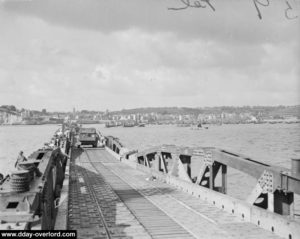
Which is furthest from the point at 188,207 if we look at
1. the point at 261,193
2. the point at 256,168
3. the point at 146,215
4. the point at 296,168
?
the point at 296,168

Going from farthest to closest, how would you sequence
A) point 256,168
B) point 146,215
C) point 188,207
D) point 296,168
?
point 188,207 → point 146,215 → point 256,168 → point 296,168

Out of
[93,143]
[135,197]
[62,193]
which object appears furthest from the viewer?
[93,143]

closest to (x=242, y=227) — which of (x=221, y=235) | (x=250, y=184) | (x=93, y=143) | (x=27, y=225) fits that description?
(x=221, y=235)

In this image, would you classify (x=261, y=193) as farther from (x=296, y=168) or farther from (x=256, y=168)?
(x=296, y=168)

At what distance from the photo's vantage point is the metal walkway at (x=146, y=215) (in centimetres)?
934

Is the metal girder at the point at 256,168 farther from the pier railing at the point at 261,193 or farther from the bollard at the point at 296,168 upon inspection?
the bollard at the point at 296,168

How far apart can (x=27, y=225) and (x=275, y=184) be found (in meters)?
6.26

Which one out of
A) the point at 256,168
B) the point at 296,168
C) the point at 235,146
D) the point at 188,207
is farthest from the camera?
the point at 235,146

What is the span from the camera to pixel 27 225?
546 centimetres

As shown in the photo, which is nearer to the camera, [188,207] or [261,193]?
[261,193]

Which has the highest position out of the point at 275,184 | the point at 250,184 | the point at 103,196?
the point at 275,184

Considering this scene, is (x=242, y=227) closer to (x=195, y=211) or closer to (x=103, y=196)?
(x=195, y=211)

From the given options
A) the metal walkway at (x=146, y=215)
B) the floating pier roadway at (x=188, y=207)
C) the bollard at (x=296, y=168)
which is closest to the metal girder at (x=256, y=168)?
the floating pier roadway at (x=188, y=207)

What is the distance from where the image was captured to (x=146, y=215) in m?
11.3
